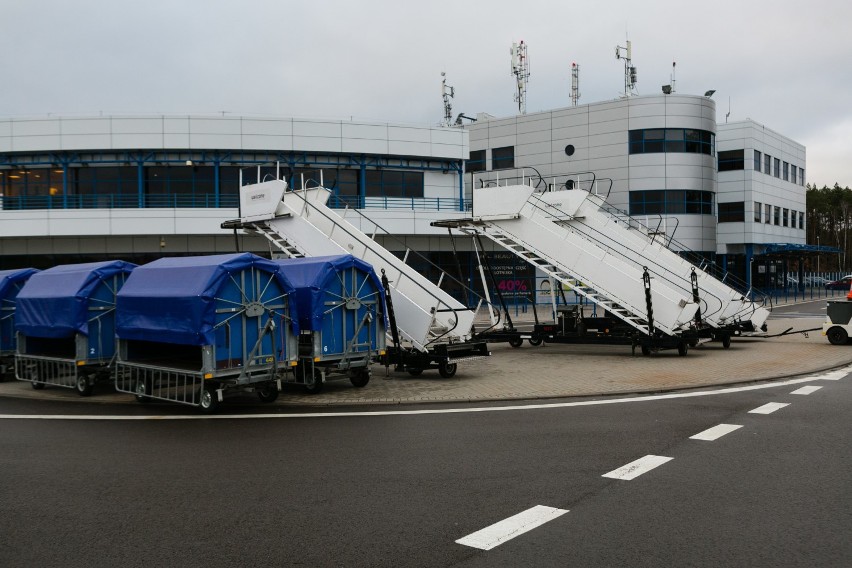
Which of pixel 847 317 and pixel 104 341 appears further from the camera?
pixel 847 317

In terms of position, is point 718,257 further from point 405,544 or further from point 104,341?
point 405,544

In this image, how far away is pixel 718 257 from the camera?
171 ft

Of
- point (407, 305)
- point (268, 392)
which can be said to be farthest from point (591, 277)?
point (268, 392)

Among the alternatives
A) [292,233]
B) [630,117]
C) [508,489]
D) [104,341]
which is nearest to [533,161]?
[630,117]

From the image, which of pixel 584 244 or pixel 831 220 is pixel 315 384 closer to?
pixel 584 244

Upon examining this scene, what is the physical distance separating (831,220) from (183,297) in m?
116

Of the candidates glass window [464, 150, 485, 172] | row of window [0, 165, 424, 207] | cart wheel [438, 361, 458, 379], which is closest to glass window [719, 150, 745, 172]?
glass window [464, 150, 485, 172]

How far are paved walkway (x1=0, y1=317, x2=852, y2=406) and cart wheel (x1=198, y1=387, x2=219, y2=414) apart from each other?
120cm

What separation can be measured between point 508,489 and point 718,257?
1991 inches

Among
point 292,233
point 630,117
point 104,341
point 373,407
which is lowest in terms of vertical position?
point 373,407

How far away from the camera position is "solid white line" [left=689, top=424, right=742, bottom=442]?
8.45 m

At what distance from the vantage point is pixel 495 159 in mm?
51281

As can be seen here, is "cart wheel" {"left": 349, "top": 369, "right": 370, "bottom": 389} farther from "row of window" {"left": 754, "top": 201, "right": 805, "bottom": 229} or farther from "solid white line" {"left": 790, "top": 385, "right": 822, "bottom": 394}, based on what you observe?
"row of window" {"left": 754, "top": 201, "right": 805, "bottom": 229}

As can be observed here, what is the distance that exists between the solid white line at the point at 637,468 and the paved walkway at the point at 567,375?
4163mm
